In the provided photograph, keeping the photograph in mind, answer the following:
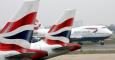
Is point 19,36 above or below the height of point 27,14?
below

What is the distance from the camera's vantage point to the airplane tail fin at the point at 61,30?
24.4 metres

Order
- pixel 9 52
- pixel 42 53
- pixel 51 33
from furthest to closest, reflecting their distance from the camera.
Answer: pixel 51 33 → pixel 42 53 → pixel 9 52

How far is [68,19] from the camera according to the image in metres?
25.1

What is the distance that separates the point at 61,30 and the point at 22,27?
8634 millimetres

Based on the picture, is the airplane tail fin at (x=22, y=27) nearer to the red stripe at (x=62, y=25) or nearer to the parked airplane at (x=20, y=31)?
the parked airplane at (x=20, y=31)

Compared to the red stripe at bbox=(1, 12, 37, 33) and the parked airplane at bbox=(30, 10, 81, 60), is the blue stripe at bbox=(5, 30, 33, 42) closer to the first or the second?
the red stripe at bbox=(1, 12, 37, 33)

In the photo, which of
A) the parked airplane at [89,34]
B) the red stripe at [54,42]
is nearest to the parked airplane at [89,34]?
the parked airplane at [89,34]

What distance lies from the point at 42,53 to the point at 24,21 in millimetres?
1821

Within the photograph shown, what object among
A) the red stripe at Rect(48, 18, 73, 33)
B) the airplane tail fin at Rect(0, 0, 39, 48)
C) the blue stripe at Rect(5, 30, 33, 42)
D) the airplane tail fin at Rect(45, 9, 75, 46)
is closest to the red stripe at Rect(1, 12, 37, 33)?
the airplane tail fin at Rect(0, 0, 39, 48)

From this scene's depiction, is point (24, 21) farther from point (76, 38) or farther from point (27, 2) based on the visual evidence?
point (76, 38)

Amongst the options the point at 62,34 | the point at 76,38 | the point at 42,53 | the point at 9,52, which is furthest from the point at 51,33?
the point at 76,38

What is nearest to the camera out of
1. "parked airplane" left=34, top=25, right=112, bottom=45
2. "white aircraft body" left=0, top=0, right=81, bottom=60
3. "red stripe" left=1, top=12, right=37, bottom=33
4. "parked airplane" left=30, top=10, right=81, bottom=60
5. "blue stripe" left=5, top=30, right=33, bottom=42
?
"white aircraft body" left=0, top=0, right=81, bottom=60

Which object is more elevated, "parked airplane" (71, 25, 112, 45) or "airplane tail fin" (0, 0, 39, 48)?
"parked airplane" (71, 25, 112, 45)

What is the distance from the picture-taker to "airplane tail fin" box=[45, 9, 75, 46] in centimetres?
2443
